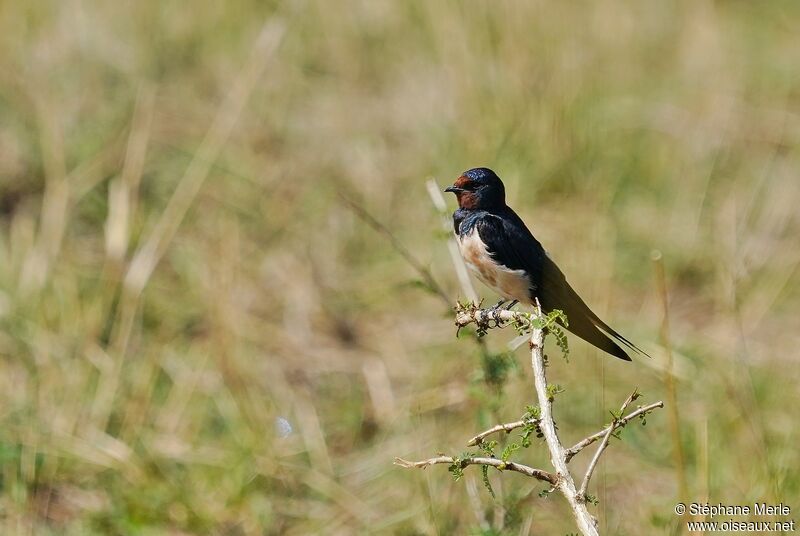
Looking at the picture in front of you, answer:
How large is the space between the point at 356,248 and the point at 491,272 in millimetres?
2473

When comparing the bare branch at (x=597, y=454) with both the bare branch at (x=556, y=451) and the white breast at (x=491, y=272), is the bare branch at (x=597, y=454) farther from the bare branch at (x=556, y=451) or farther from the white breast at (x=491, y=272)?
the white breast at (x=491, y=272)

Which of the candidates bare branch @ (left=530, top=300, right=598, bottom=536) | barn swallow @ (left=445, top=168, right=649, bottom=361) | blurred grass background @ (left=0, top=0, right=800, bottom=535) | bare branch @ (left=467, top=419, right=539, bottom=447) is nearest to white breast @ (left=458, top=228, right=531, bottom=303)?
barn swallow @ (left=445, top=168, right=649, bottom=361)

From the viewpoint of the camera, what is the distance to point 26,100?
17.7ft

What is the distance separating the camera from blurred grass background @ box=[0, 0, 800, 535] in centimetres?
362

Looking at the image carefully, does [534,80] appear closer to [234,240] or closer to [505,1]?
[505,1]

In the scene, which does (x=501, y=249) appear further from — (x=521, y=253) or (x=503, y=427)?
(x=503, y=427)

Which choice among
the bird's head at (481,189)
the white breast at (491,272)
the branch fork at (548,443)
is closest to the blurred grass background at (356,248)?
the white breast at (491,272)

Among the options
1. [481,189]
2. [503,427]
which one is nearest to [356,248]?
[481,189]

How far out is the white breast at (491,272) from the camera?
2.68 meters

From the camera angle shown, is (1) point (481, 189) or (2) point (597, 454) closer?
(2) point (597, 454)

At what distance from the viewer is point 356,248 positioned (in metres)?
5.14

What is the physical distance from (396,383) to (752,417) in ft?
4.50

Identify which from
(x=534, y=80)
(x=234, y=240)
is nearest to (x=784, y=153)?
(x=534, y=80)

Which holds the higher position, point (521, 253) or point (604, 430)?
point (521, 253)
